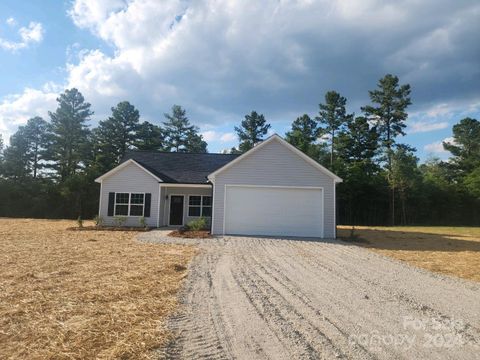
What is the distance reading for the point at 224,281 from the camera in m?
6.80

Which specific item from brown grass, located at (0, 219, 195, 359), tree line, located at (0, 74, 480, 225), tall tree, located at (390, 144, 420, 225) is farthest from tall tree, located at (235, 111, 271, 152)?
brown grass, located at (0, 219, 195, 359)

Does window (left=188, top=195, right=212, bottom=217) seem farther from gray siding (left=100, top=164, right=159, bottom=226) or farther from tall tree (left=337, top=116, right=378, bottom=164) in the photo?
tall tree (left=337, top=116, right=378, bottom=164)

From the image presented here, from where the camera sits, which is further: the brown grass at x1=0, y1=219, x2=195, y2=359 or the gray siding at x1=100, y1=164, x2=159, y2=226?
the gray siding at x1=100, y1=164, x2=159, y2=226

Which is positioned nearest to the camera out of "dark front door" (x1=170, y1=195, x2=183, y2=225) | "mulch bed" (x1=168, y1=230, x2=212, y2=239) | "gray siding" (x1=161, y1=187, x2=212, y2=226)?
"mulch bed" (x1=168, y1=230, x2=212, y2=239)

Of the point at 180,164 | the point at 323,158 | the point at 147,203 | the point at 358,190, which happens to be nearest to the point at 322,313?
the point at 147,203

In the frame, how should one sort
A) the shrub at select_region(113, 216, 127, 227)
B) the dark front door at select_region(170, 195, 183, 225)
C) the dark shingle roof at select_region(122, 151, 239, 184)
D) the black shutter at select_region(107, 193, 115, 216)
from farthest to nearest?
1. the dark front door at select_region(170, 195, 183, 225)
2. the dark shingle roof at select_region(122, 151, 239, 184)
3. the black shutter at select_region(107, 193, 115, 216)
4. the shrub at select_region(113, 216, 127, 227)

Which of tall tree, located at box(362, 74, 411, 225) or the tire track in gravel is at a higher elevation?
tall tree, located at box(362, 74, 411, 225)

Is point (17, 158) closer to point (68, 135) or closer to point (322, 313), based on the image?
point (68, 135)

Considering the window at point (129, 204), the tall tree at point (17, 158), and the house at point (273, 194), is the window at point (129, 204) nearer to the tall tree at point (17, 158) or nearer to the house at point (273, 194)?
the house at point (273, 194)

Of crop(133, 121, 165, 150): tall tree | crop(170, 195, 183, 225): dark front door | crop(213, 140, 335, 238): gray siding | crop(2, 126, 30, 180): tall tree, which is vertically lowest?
crop(170, 195, 183, 225): dark front door

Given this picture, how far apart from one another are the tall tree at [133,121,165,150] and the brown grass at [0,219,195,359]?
3169 centimetres

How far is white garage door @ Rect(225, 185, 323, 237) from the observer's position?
52.4 ft

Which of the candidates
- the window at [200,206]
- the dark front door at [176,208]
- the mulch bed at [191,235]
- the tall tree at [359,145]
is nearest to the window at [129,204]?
the dark front door at [176,208]

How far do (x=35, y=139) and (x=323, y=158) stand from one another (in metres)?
31.1
